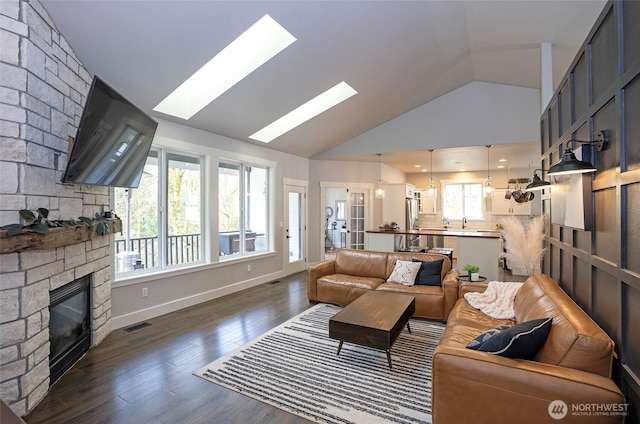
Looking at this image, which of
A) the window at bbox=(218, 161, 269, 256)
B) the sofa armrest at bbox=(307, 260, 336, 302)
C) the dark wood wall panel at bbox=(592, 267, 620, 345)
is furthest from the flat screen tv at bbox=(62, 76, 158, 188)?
the dark wood wall panel at bbox=(592, 267, 620, 345)

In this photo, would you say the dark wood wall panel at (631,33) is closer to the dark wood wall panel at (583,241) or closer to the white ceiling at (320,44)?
the dark wood wall panel at (583,241)

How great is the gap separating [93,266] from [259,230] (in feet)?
10.7

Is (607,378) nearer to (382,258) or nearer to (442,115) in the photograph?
(382,258)

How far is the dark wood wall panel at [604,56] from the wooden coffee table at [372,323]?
7.37 ft

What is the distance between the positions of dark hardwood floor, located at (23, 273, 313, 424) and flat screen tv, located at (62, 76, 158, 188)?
169cm

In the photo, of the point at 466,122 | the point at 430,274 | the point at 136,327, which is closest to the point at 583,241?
the point at 430,274

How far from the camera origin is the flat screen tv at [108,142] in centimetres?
246

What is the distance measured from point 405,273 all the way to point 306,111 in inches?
129

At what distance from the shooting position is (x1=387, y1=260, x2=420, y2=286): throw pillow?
430cm

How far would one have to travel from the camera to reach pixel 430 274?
429cm

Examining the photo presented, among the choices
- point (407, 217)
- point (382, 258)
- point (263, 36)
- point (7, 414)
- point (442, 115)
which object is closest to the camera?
point (7, 414)

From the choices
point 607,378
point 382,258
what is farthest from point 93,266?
point 607,378

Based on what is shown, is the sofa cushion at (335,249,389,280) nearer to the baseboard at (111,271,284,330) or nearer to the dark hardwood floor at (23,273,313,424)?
the dark hardwood floor at (23,273,313,424)

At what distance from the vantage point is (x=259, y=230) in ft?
20.6
